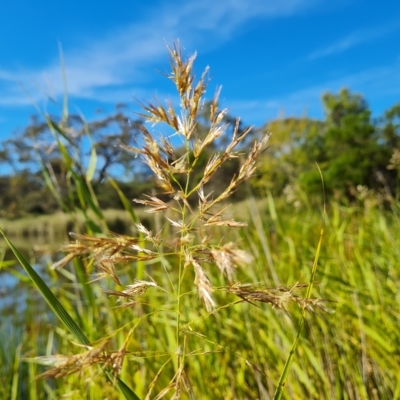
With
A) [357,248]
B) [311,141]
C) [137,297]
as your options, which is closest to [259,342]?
[357,248]

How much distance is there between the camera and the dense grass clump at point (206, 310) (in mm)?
447

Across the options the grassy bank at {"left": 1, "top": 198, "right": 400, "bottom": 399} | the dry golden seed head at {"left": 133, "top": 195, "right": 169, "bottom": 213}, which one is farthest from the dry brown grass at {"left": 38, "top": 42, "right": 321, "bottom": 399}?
the grassy bank at {"left": 1, "top": 198, "right": 400, "bottom": 399}

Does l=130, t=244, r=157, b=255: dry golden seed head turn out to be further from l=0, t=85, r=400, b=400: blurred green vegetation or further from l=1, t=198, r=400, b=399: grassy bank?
l=1, t=198, r=400, b=399: grassy bank

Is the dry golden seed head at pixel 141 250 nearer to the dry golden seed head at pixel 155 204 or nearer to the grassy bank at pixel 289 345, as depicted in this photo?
the dry golden seed head at pixel 155 204

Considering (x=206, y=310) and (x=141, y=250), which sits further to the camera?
(x=206, y=310)

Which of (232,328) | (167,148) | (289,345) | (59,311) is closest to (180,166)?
(167,148)

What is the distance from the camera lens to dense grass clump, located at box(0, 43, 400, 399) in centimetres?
45

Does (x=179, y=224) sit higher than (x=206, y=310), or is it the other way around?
(x=179, y=224)

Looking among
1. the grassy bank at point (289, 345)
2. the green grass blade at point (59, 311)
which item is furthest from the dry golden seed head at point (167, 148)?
the grassy bank at point (289, 345)

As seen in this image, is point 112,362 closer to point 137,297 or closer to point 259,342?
point 137,297

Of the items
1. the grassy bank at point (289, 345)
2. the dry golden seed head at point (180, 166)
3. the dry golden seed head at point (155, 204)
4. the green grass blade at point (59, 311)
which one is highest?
the dry golden seed head at point (180, 166)

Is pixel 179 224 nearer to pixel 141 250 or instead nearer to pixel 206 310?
pixel 141 250

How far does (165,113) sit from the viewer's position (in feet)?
1.73

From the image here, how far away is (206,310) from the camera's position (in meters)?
0.63
